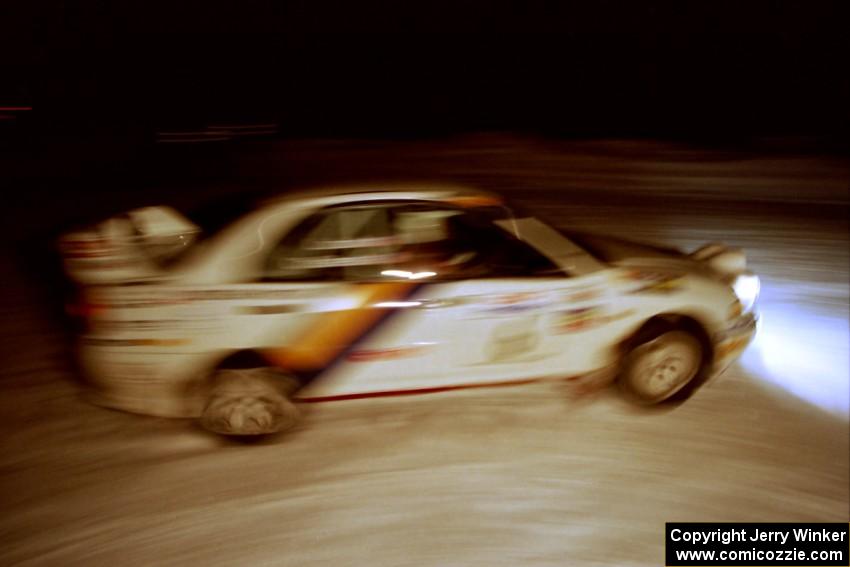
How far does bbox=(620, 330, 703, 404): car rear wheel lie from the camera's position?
4617 millimetres

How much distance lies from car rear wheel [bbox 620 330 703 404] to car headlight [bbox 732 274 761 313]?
486mm

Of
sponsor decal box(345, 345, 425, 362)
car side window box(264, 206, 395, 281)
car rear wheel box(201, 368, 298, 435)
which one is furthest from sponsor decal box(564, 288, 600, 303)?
car rear wheel box(201, 368, 298, 435)

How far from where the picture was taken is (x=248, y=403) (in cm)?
428

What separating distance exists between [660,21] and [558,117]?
30.4 feet

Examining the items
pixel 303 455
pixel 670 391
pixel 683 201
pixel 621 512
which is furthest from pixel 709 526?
pixel 683 201

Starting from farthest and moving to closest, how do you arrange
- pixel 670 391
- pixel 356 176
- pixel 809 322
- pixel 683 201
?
pixel 356 176 → pixel 683 201 → pixel 809 322 → pixel 670 391

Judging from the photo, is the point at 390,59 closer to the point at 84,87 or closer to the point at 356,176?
the point at 84,87

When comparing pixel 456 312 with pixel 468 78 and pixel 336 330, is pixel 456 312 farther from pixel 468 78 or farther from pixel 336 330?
pixel 468 78

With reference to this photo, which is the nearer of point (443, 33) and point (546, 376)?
point (546, 376)

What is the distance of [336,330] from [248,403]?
0.63 meters

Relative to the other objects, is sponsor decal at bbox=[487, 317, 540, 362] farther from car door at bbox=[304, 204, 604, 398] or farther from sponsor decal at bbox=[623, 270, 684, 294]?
sponsor decal at bbox=[623, 270, 684, 294]

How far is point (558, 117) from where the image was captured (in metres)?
18.8

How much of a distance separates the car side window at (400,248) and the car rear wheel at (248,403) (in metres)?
0.56

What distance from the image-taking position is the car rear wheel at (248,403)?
4.23 meters
